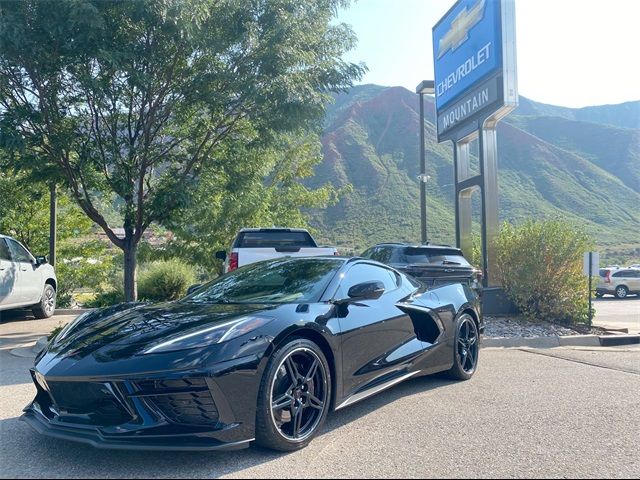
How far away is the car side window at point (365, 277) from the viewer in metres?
4.87

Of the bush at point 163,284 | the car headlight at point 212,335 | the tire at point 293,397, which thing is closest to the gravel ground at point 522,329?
the tire at point 293,397

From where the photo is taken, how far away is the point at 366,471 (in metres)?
3.53

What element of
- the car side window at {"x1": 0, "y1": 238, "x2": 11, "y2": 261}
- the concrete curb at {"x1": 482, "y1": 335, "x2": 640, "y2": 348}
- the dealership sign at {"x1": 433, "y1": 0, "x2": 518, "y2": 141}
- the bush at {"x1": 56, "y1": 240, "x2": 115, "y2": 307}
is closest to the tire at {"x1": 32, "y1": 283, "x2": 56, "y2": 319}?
the car side window at {"x1": 0, "y1": 238, "x2": 11, "y2": 261}

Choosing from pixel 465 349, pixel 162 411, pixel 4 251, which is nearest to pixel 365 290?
pixel 162 411

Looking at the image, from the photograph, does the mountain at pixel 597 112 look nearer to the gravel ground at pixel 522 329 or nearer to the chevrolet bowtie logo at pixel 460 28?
the chevrolet bowtie logo at pixel 460 28

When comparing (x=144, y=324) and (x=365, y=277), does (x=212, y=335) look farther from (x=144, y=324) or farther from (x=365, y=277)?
(x=365, y=277)

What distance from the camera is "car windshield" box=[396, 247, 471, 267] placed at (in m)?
9.22

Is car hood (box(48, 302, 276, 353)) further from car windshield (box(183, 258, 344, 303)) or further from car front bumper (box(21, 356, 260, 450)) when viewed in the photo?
car front bumper (box(21, 356, 260, 450))

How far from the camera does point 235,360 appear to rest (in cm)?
360

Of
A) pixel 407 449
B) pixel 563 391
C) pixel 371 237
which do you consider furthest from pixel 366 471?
pixel 371 237

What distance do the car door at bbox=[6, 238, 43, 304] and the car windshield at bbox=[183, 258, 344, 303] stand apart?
22.2ft

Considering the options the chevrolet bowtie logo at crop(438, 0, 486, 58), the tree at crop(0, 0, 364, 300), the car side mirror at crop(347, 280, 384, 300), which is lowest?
the car side mirror at crop(347, 280, 384, 300)

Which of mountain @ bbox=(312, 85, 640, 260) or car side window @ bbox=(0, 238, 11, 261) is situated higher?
mountain @ bbox=(312, 85, 640, 260)

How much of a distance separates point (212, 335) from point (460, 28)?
11.9 m
